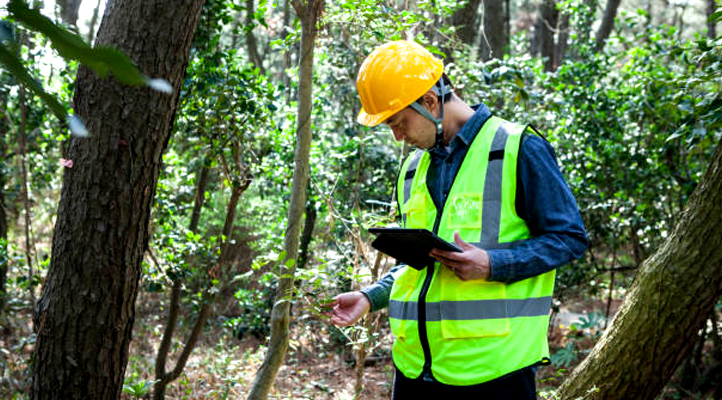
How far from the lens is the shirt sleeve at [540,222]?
199cm

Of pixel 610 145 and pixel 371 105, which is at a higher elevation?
pixel 610 145

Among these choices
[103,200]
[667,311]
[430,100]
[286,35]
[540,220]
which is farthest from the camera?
[286,35]

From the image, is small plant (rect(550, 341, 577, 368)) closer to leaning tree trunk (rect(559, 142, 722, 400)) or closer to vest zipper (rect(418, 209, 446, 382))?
leaning tree trunk (rect(559, 142, 722, 400))

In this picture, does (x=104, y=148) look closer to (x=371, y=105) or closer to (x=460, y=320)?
(x=371, y=105)

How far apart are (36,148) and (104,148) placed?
5190 mm

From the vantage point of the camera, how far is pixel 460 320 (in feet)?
6.72

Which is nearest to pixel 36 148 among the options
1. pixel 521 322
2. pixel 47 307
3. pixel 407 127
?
pixel 47 307

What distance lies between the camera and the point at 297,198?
12.7ft

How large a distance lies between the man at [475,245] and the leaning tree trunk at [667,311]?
71.7 inches

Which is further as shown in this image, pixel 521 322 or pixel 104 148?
pixel 104 148

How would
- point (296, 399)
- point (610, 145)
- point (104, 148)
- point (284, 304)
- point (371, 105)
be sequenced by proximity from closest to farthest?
point (104, 148) < point (371, 105) < point (284, 304) < point (296, 399) < point (610, 145)

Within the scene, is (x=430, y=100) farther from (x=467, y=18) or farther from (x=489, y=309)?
(x=467, y=18)

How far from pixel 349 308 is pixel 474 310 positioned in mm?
600

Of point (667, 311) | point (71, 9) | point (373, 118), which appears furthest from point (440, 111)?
point (71, 9)
